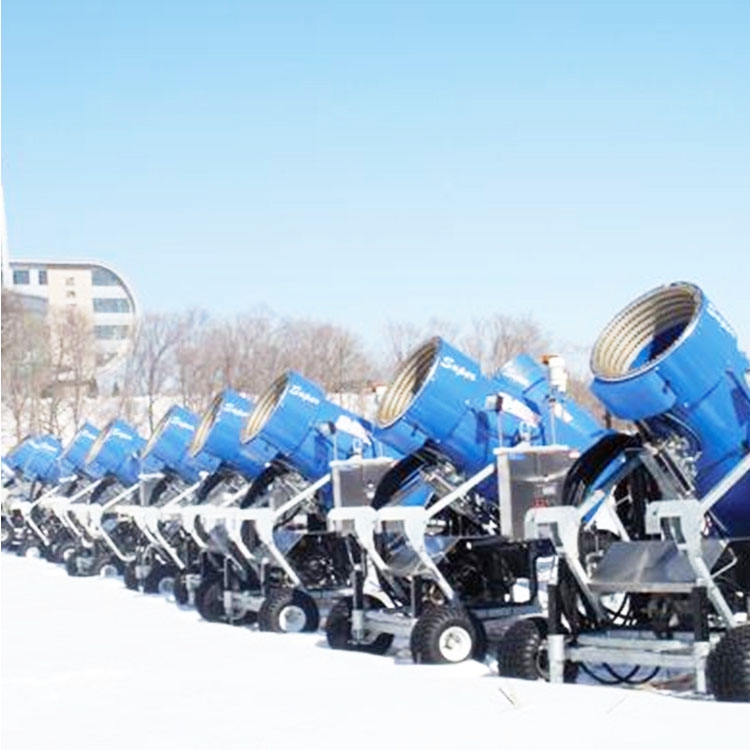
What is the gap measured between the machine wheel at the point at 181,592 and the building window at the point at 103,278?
95603 millimetres

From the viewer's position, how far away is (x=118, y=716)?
408 inches

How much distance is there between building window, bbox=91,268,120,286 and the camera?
4518 inches

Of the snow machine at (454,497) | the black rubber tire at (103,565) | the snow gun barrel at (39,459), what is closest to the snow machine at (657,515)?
the snow machine at (454,497)

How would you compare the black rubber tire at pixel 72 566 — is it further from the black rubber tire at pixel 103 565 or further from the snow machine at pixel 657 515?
the snow machine at pixel 657 515

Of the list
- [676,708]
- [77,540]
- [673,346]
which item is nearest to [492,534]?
[673,346]

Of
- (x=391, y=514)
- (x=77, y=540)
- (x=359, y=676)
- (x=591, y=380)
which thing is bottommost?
(x=77, y=540)

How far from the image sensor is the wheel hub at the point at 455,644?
1291 cm

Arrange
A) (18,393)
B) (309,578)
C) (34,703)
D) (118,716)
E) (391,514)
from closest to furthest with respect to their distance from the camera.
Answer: (118,716) → (34,703) → (391,514) → (309,578) → (18,393)

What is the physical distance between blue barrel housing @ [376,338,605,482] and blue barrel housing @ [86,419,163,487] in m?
12.5

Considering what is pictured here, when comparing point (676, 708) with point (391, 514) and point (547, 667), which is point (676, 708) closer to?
point (547, 667)

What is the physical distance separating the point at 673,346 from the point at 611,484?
1441mm

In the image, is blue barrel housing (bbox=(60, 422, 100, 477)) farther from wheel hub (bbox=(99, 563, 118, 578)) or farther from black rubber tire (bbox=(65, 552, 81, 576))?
wheel hub (bbox=(99, 563, 118, 578))

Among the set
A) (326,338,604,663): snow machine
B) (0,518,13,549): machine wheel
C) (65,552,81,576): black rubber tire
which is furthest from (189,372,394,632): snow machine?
(0,518,13,549): machine wheel

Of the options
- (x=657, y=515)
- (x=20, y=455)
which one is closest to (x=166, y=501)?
(x=20, y=455)
